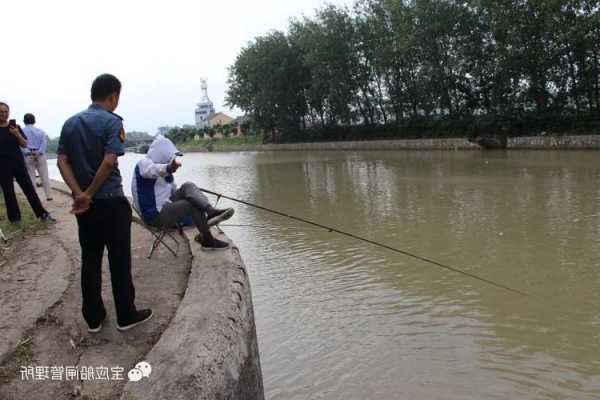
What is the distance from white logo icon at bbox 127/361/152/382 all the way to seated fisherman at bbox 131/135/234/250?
2.15 metres

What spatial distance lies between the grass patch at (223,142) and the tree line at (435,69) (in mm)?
11825

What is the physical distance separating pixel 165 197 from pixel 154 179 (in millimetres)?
224

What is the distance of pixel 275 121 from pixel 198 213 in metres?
47.7

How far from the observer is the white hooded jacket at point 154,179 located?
14.6 feet

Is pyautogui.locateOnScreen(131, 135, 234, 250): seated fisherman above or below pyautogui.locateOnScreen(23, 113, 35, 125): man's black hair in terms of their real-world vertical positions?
below

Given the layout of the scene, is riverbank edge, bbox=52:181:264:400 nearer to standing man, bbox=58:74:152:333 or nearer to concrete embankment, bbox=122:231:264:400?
concrete embankment, bbox=122:231:264:400

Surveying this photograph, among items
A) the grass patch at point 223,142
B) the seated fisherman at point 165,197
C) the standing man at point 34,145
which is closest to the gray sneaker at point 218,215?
the seated fisherman at point 165,197

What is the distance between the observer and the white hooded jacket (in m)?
4.46

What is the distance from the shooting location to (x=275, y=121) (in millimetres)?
51719

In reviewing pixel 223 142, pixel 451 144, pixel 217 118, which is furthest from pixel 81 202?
pixel 217 118

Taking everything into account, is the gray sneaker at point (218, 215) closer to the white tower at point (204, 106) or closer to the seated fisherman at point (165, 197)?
the seated fisherman at point (165, 197)

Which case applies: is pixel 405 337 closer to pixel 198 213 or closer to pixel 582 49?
pixel 198 213

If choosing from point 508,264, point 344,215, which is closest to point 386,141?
point 344,215

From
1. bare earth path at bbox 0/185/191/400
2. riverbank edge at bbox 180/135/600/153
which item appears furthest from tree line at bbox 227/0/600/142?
bare earth path at bbox 0/185/191/400
